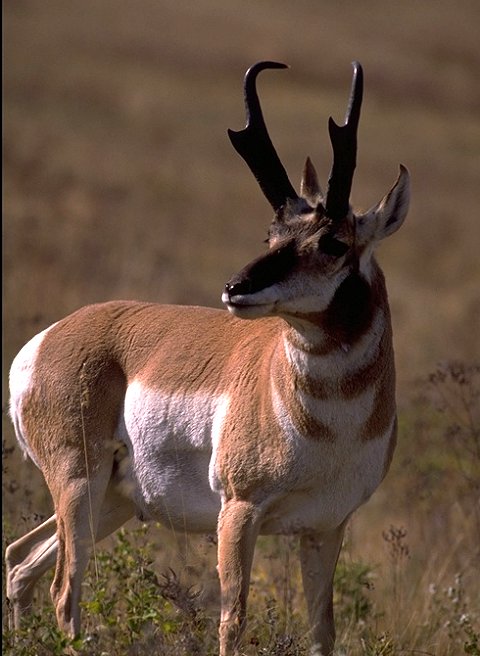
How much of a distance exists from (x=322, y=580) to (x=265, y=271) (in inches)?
73.4

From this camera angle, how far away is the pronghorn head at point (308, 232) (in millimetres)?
5391

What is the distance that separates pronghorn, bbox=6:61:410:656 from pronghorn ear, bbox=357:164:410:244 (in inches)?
0.4

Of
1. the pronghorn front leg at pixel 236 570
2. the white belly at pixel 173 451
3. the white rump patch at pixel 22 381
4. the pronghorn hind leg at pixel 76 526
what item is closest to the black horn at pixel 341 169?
the white belly at pixel 173 451

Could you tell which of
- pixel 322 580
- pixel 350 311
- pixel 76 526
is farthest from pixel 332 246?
pixel 76 526

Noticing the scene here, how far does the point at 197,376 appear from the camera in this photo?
21.3ft

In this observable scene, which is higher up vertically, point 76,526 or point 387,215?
point 387,215

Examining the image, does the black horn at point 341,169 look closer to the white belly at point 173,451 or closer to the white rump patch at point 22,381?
the white belly at point 173,451

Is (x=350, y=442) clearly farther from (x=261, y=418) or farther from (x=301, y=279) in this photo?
(x=301, y=279)

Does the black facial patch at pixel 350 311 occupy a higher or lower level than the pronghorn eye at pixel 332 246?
lower

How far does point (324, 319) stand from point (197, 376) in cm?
103

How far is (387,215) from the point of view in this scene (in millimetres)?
5852

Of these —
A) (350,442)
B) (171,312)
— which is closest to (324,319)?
(350,442)

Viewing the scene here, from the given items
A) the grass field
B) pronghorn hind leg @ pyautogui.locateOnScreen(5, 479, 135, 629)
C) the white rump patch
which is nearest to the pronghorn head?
the grass field

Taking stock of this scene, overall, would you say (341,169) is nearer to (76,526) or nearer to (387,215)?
(387,215)
